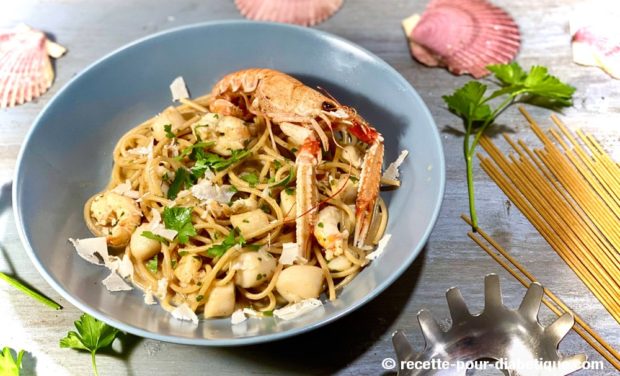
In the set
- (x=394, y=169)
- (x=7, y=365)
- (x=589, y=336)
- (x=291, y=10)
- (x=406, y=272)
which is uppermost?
(x=291, y=10)

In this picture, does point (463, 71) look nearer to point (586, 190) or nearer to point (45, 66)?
point (586, 190)

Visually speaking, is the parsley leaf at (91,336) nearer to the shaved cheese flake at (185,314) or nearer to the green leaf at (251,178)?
the shaved cheese flake at (185,314)

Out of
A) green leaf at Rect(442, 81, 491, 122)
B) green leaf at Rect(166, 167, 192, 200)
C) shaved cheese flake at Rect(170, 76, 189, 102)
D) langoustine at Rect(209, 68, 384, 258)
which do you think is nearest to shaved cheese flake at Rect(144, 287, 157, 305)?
green leaf at Rect(166, 167, 192, 200)

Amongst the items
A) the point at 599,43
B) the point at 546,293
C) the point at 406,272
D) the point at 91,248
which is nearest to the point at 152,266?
the point at 91,248

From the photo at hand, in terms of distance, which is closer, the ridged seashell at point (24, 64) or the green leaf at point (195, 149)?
the green leaf at point (195, 149)

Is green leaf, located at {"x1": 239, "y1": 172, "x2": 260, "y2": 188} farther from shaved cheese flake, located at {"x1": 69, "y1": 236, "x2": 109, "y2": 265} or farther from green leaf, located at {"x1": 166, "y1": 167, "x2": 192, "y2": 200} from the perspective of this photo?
shaved cheese flake, located at {"x1": 69, "y1": 236, "x2": 109, "y2": 265}

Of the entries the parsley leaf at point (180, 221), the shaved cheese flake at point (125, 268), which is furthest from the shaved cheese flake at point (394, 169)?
the shaved cheese flake at point (125, 268)

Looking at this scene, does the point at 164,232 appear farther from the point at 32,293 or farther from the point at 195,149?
the point at 32,293
